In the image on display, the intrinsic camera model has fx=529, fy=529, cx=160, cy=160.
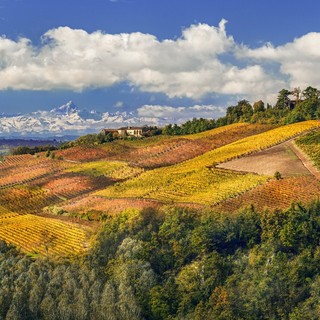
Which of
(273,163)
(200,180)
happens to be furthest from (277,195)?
(273,163)

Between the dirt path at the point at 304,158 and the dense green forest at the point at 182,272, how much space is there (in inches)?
659

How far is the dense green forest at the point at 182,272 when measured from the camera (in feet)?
131

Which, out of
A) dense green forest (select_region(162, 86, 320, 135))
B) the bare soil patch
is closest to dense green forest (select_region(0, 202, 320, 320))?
the bare soil patch

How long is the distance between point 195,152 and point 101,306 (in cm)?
7040

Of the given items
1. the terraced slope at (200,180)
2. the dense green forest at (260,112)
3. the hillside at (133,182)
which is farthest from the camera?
the dense green forest at (260,112)

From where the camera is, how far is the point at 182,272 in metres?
46.2

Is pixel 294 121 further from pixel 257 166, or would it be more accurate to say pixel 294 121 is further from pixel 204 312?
pixel 204 312

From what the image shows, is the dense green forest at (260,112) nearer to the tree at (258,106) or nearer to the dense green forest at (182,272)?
the tree at (258,106)

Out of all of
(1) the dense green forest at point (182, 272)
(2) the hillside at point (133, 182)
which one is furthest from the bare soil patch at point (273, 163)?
(1) the dense green forest at point (182, 272)

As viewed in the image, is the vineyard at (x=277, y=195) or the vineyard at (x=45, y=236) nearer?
the vineyard at (x=277, y=195)

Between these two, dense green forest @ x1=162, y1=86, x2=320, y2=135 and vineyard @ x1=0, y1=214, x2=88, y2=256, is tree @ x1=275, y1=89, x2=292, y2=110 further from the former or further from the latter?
vineyard @ x1=0, y1=214, x2=88, y2=256

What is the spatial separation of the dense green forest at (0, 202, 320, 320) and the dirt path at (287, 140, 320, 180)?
1673 centimetres

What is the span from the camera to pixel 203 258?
47438 mm

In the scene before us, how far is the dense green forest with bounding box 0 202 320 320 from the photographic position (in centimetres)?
3984
